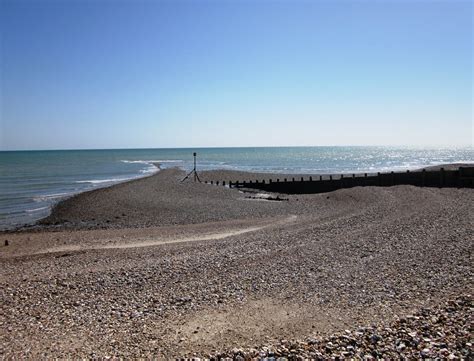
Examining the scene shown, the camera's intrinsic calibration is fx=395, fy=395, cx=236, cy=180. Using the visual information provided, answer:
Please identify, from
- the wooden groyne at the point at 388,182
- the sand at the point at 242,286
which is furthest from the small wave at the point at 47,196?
the wooden groyne at the point at 388,182

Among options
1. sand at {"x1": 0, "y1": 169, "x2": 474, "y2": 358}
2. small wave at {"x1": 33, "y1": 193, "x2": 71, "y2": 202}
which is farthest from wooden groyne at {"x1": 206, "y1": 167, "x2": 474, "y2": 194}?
small wave at {"x1": 33, "y1": 193, "x2": 71, "y2": 202}

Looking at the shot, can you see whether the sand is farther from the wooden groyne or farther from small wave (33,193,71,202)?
the wooden groyne

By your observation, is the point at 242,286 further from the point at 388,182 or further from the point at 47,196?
the point at 388,182

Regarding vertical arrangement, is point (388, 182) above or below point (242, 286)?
above

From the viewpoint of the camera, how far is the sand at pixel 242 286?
7238 millimetres

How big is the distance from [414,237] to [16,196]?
32462 millimetres

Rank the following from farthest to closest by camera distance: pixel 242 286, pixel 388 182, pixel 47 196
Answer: pixel 388 182, pixel 47 196, pixel 242 286

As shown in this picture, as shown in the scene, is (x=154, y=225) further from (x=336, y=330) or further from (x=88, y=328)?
(x=336, y=330)

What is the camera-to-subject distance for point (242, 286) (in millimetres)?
10297

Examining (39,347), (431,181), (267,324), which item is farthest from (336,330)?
(431,181)

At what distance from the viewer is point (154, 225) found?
862 inches

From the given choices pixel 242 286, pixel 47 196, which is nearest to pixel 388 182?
pixel 242 286

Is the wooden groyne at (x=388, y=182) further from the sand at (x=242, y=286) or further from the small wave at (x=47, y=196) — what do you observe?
the small wave at (x=47, y=196)

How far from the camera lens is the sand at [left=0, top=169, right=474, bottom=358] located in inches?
285
